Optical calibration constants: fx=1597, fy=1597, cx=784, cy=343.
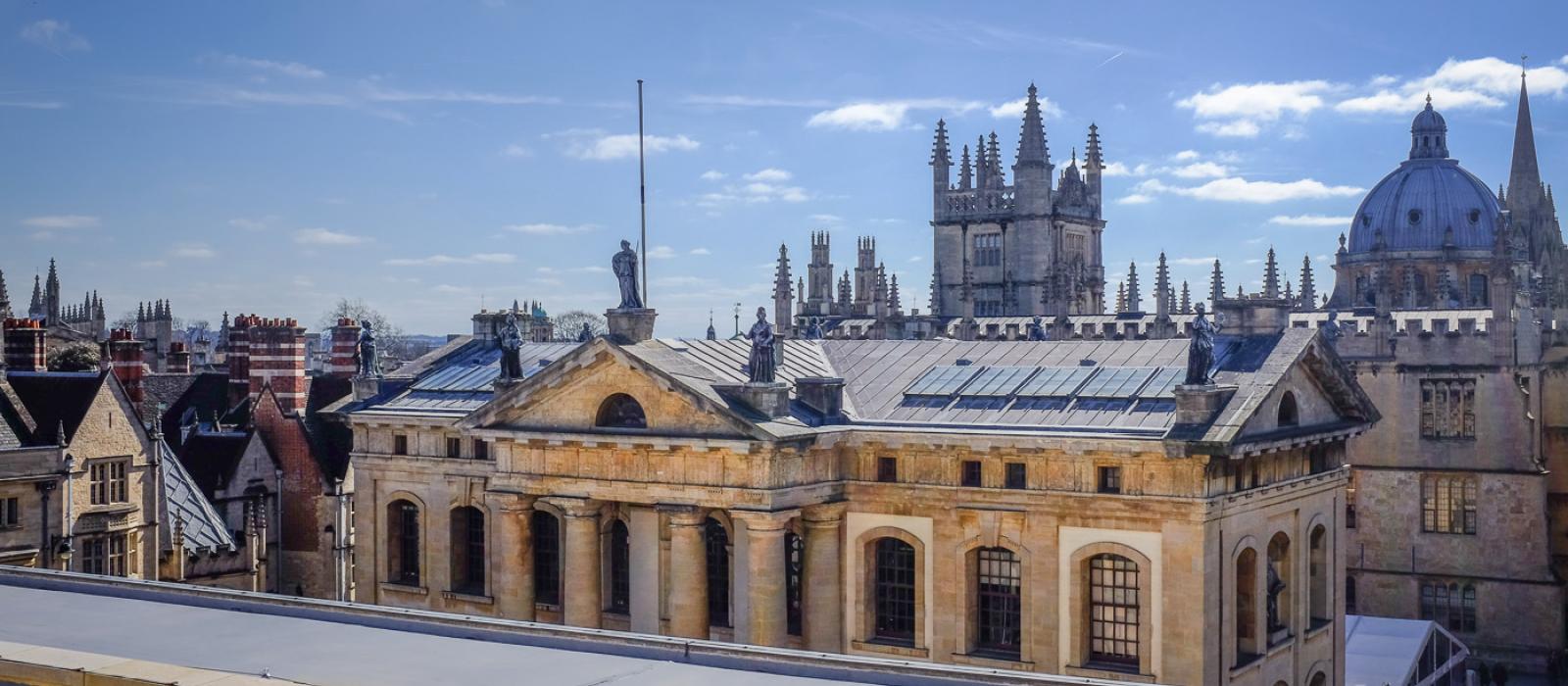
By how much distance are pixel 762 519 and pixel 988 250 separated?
257 feet

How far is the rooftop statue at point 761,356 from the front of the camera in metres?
38.8

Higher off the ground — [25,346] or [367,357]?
[25,346]

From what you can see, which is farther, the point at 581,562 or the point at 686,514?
the point at 581,562

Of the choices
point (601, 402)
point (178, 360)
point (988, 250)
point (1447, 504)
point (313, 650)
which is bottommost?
point (1447, 504)

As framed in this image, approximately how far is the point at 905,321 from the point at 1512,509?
43.7m

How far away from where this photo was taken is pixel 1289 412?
39188 mm

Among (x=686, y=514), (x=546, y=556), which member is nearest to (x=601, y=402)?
(x=686, y=514)

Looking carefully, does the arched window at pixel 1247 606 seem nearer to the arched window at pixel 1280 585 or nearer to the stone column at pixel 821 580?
the arched window at pixel 1280 585

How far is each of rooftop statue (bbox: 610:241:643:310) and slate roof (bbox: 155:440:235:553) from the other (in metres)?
18.0

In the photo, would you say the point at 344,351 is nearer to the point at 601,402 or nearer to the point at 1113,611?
the point at 601,402

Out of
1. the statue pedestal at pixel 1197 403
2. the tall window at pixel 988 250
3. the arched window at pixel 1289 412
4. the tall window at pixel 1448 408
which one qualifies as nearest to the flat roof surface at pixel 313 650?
the statue pedestal at pixel 1197 403

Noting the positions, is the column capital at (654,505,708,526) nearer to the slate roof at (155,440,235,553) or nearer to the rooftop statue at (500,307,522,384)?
the rooftop statue at (500,307,522,384)

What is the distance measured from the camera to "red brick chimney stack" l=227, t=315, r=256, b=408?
61.3 metres

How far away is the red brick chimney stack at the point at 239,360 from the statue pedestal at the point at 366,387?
1186 cm
